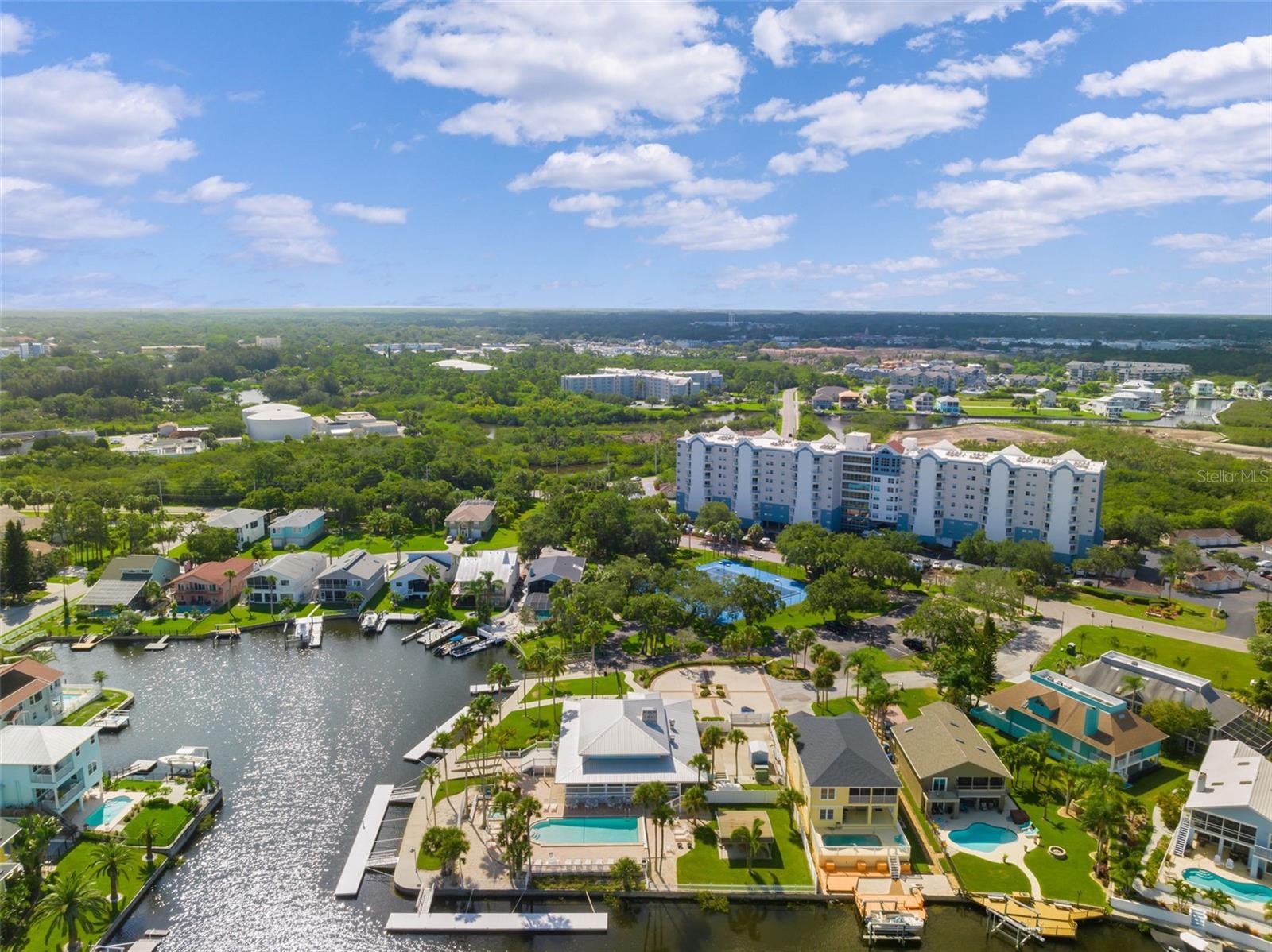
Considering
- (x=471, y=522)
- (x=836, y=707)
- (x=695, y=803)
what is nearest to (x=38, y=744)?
(x=695, y=803)

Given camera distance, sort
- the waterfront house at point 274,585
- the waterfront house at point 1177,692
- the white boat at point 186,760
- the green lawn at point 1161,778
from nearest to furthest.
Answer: the green lawn at point 1161,778
the white boat at point 186,760
the waterfront house at point 1177,692
the waterfront house at point 274,585

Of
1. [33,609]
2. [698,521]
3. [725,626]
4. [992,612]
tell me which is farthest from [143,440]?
[992,612]

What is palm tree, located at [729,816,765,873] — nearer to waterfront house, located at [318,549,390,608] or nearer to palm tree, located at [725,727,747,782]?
palm tree, located at [725,727,747,782]

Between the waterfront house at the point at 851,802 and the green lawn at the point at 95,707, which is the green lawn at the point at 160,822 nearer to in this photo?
the green lawn at the point at 95,707

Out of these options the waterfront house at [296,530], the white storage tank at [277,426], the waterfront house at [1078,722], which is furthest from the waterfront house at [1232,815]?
the white storage tank at [277,426]

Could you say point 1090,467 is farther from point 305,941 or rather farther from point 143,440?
point 143,440

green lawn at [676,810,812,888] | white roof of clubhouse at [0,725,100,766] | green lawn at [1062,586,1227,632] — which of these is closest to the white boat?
white roof of clubhouse at [0,725,100,766]
